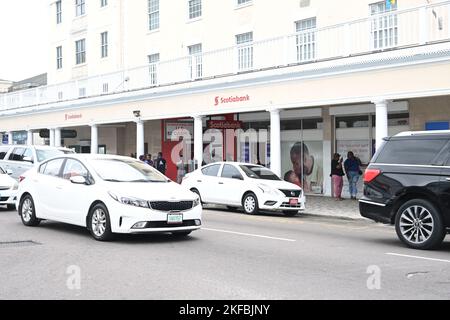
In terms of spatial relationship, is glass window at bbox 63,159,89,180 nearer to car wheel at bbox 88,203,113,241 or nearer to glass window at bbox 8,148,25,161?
car wheel at bbox 88,203,113,241

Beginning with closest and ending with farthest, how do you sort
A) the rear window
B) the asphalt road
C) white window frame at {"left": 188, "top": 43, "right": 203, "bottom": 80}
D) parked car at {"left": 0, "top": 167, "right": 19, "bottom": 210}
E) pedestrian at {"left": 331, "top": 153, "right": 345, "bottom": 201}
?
the asphalt road, the rear window, parked car at {"left": 0, "top": 167, "right": 19, "bottom": 210}, pedestrian at {"left": 331, "top": 153, "right": 345, "bottom": 201}, white window frame at {"left": 188, "top": 43, "right": 203, "bottom": 80}

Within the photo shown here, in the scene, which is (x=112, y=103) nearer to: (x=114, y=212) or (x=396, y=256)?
(x=114, y=212)

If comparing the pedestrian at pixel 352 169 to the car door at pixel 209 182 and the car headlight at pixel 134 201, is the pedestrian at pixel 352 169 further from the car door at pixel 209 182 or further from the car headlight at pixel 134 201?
the car headlight at pixel 134 201

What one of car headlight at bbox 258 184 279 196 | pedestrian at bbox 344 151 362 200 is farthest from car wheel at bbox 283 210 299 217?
pedestrian at bbox 344 151 362 200

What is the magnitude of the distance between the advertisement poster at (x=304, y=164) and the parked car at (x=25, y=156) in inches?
342

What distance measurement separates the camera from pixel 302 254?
9430 mm

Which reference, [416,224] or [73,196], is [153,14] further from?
[416,224]

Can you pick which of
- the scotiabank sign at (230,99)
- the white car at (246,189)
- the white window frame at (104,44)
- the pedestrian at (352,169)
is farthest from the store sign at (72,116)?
the pedestrian at (352,169)

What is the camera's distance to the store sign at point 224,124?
24.2 metres

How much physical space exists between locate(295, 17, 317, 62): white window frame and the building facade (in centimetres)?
7

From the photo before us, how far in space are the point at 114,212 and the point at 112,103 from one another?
18153 mm

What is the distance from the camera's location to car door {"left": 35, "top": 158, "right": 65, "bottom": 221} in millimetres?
11391

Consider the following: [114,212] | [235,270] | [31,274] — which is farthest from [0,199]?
[235,270]

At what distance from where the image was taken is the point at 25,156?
2031 centimetres
